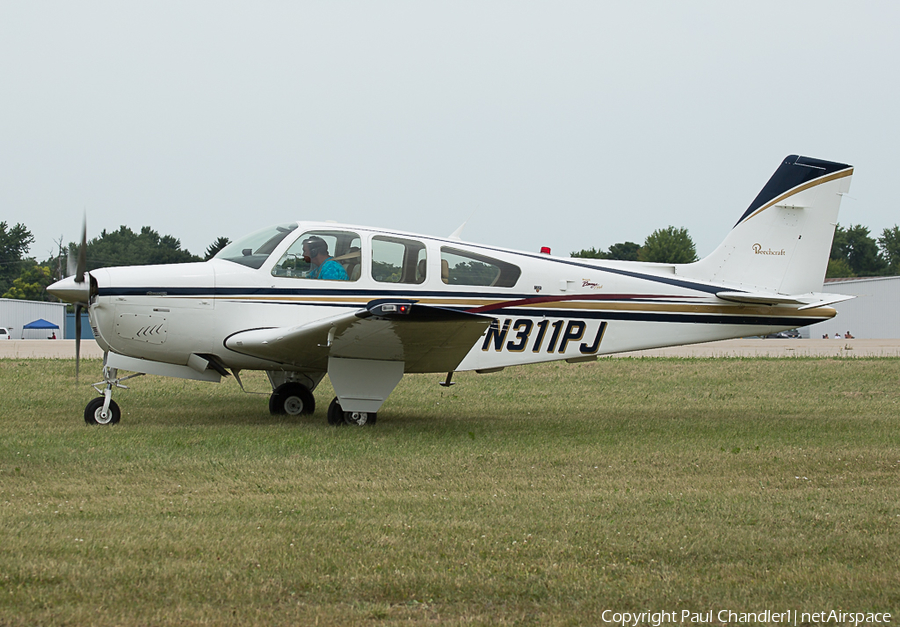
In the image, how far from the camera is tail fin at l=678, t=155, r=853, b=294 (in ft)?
35.2

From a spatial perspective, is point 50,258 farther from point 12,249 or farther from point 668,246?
point 668,246

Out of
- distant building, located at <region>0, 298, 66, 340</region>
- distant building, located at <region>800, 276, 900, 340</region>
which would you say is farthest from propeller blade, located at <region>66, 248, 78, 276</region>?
distant building, located at <region>800, 276, 900, 340</region>

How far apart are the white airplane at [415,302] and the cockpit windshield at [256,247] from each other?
23 millimetres

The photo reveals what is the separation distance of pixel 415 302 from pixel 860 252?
10215 centimetres

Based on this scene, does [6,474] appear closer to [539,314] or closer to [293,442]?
[293,442]

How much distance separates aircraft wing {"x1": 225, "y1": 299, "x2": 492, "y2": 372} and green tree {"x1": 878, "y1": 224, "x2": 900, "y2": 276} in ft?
338

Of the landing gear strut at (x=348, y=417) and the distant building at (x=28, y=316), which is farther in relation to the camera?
the distant building at (x=28, y=316)

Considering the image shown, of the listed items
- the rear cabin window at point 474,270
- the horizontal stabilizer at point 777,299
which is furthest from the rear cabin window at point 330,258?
the horizontal stabilizer at point 777,299

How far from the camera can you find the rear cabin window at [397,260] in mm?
9594

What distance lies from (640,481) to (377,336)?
3.40 m

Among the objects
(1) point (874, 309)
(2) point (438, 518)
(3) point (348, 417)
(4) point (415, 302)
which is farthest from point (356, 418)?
(1) point (874, 309)

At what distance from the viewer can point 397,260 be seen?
9.65m

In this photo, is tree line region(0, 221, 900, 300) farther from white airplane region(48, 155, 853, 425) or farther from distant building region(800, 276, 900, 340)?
white airplane region(48, 155, 853, 425)

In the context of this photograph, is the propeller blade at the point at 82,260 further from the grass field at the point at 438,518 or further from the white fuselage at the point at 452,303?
the grass field at the point at 438,518
